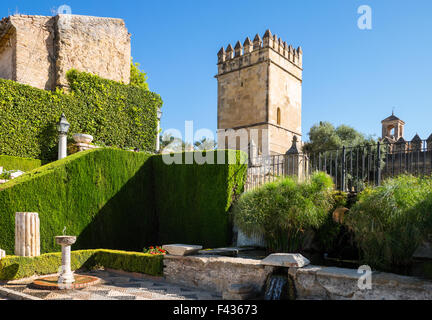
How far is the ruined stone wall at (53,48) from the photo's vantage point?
1434 cm

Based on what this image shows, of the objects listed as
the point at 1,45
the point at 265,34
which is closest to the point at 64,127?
the point at 1,45

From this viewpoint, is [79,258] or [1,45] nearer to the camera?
[79,258]

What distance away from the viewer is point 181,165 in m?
10.7

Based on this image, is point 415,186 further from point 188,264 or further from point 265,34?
point 265,34

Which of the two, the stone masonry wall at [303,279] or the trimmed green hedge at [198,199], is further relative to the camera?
the trimmed green hedge at [198,199]

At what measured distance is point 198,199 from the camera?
10.2 metres

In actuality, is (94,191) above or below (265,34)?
below

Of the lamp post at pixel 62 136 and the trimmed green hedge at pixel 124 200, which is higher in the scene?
the lamp post at pixel 62 136

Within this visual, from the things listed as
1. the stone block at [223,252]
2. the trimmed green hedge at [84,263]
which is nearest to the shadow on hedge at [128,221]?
the trimmed green hedge at [84,263]

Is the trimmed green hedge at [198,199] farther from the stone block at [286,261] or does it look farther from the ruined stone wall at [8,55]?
the ruined stone wall at [8,55]

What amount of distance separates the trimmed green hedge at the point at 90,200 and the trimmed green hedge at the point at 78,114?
3.71 metres

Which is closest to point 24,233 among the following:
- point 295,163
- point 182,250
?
point 182,250

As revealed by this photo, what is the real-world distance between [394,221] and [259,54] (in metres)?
21.6
